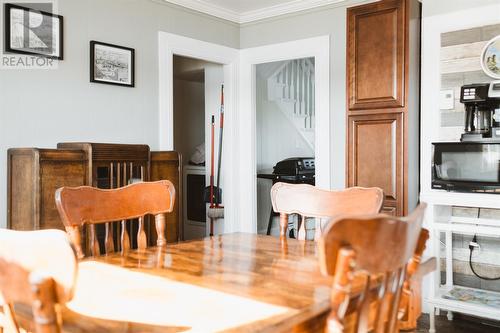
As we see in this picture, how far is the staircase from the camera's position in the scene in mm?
5953

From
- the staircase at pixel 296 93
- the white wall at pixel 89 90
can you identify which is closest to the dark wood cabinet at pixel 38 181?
the white wall at pixel 89 90

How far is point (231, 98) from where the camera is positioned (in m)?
4.61

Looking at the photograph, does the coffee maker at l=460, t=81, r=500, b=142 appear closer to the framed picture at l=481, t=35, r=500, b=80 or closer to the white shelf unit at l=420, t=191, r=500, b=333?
the framed picture at l=481, t=35, r=500, b=80

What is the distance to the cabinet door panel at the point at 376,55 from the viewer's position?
3.31 metres

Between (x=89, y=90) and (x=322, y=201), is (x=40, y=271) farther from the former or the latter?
(x=89, y=90)

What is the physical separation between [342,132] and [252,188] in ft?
3.72

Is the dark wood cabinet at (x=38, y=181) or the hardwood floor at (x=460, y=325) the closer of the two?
the dark wood cabinet at (x=38, y=181)

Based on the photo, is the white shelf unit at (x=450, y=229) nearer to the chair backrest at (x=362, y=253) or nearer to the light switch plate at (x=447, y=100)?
the light switch plate at (x=447, y=100)

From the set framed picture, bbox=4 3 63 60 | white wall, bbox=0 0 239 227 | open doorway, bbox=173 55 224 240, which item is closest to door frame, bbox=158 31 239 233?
white wall, bbox=0 0 239 227

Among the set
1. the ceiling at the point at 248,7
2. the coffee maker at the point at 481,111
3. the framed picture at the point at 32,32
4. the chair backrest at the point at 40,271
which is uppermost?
the ceiling at the point at 248,7

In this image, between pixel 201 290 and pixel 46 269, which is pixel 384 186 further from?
pixel 46 269

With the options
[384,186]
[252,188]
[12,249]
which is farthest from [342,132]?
[12,249]

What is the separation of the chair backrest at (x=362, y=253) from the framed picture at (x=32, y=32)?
278 cm

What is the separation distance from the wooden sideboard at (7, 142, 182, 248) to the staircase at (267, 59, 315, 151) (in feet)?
9.76
